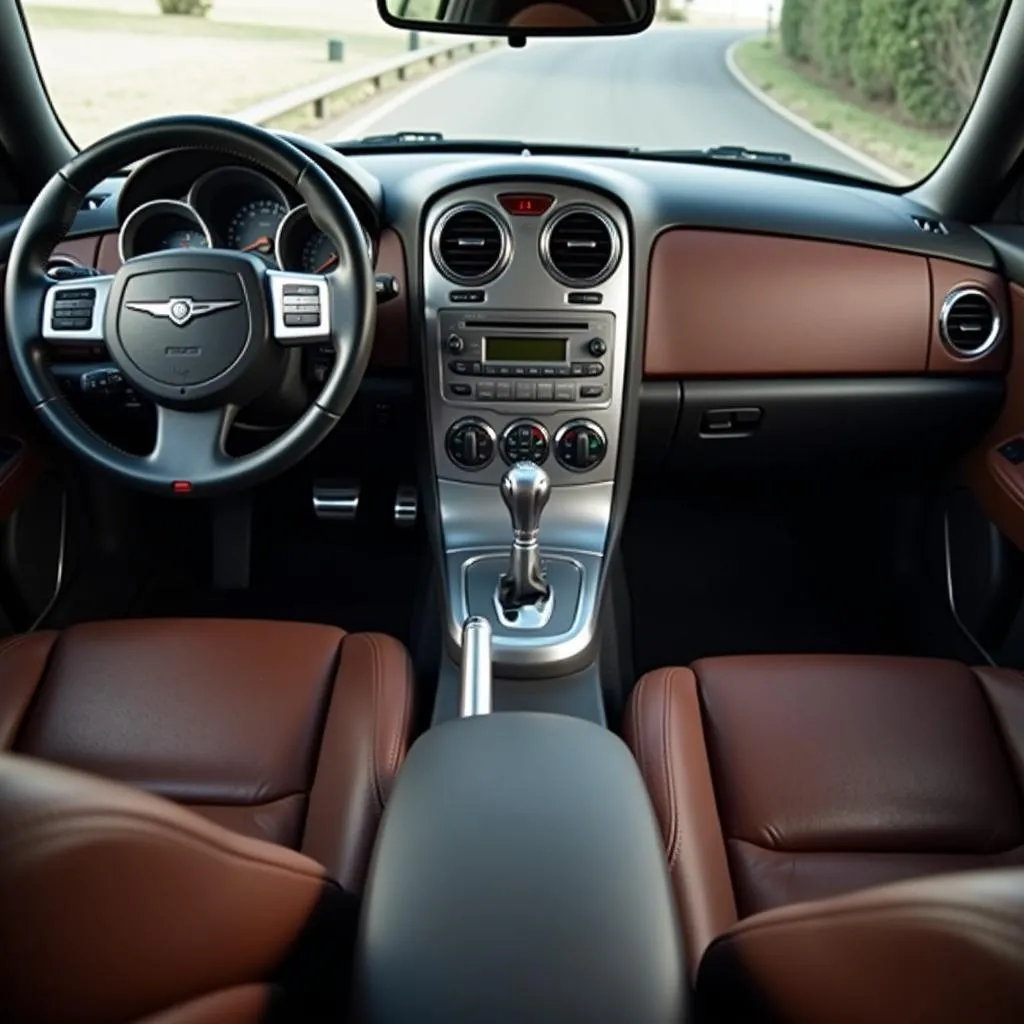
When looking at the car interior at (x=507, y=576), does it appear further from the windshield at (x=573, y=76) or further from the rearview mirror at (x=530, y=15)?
the windshield at (x=573, y=76)

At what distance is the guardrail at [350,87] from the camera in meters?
2.76

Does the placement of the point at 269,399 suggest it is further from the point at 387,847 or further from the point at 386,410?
the point at 387,847

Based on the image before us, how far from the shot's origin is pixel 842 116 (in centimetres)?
319

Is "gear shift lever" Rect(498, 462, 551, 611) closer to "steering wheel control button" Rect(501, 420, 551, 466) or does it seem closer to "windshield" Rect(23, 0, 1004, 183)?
"steering wheel control button" Rect(501, 420, 551, 466)

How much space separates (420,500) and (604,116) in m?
1.16

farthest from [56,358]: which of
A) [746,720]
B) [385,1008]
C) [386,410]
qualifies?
[385,1008]

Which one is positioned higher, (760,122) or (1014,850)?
(760,122)

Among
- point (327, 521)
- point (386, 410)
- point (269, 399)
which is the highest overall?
point (269, 399)

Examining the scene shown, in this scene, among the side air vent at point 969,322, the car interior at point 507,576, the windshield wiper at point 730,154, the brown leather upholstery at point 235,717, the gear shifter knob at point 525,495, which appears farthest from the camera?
the windshield wiper at point 730,154

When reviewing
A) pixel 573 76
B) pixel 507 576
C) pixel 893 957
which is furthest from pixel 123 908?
pixel 573 76

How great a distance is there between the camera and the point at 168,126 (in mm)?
1705

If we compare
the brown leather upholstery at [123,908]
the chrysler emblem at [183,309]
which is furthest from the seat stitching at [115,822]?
the chrysler emblem at [183,309]

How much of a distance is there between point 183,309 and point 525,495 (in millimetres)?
600

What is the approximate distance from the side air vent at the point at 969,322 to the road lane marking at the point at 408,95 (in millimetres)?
1184
